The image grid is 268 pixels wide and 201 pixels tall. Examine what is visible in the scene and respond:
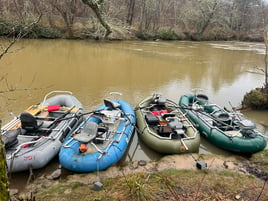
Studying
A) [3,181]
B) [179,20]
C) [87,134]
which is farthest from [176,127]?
[179,20]

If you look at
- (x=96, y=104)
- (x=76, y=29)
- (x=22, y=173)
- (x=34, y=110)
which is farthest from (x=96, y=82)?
(x=76, y=29)

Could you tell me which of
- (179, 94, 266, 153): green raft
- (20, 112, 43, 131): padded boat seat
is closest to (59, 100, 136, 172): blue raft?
(20, 112, 43, 131): padded boat seat

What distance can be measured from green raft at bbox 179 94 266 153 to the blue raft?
1620mm

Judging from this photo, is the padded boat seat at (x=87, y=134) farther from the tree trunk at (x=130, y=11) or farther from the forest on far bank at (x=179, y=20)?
the tree trunk at (x=130, y=11)

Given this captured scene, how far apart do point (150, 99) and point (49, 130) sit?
289 cm

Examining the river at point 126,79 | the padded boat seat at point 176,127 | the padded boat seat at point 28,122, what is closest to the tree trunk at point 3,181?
the padded boat seat at point 28,122

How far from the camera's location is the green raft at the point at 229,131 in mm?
4242

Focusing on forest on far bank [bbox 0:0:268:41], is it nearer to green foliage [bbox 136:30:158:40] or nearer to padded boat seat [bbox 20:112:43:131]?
green foliage [bbox 136:30:158:40]

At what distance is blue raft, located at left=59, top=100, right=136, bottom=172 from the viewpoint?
3.46m

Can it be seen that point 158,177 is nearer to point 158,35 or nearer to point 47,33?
point 47,33

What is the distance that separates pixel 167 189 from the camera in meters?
2.88

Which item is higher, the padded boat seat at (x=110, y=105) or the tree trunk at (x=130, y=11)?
the tree trunk at (x=130, y=11)

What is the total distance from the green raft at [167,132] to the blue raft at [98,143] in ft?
1.15

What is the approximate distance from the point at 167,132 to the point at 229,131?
154cm
